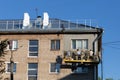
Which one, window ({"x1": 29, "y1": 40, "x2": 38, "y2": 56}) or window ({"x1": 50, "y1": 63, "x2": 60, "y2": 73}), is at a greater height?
window ({"x1": 29, "y1": 40, "x2": 38, "y2": 56})

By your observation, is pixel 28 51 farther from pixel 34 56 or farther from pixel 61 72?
pixel 61 72

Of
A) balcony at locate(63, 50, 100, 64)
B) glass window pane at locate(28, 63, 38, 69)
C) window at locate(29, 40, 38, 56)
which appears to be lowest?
glass window pane at locate(28, 63, 38, 69)

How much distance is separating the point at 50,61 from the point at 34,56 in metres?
2.31

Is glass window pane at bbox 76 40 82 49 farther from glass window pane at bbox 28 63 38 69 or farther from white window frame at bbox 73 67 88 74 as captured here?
glass window pane at bbox 28 63 38 69

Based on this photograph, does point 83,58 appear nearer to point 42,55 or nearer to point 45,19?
point 42,55

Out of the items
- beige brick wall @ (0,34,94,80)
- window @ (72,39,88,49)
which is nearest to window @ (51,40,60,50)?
beige brick wall @ (0,34,94,80)

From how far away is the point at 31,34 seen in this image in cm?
6319

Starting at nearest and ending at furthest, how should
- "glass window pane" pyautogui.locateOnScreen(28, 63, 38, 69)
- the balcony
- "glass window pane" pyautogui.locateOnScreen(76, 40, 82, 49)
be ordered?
the balcony, "glass window pane" pyautogui.locateOnScreen(76, 40, 82, 49), "glass window pane" pyautogui.locateOnScreen(28, 63, 38, 69)

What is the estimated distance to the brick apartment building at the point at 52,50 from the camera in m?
60.9

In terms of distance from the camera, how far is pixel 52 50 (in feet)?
205

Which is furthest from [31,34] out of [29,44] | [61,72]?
[61,72]

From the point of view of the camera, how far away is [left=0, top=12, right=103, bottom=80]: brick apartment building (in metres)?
60.9

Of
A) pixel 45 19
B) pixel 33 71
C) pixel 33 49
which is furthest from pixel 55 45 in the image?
pixel 33 71

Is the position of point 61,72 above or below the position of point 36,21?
below
